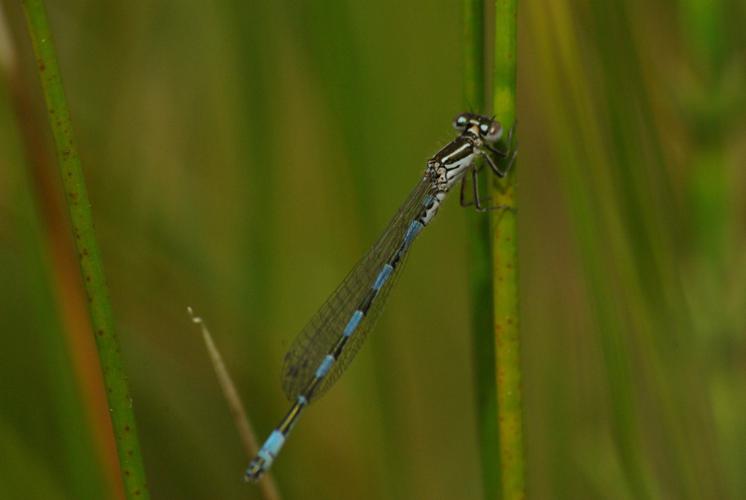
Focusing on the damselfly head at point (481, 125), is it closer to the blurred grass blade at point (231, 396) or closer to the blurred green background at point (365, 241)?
the blurred green background at point (365, 241)

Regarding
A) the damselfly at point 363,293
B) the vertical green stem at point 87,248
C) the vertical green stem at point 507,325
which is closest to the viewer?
the vertical green stem at point 87,248

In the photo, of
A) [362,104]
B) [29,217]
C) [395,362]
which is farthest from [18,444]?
[362,104]

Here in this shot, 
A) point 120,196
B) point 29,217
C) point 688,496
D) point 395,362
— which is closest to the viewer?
point 29,217

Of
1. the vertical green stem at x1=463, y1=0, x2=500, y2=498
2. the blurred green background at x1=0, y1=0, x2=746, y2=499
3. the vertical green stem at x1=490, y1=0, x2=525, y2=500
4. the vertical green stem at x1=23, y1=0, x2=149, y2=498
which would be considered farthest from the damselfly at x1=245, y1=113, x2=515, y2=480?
the vertical green stem at x1=23, y1=0, x2=149, y2=498

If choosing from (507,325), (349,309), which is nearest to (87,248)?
(507,325)

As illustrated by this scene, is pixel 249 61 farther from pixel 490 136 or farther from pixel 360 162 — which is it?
pixel 490 136

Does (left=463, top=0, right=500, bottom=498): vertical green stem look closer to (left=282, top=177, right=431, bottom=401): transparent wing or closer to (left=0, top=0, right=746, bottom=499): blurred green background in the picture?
(left=0, top=0, right=746, bottom=499): blurred green background

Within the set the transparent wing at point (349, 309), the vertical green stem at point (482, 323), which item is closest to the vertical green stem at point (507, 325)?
the vertical green stem at point (482, 323)
